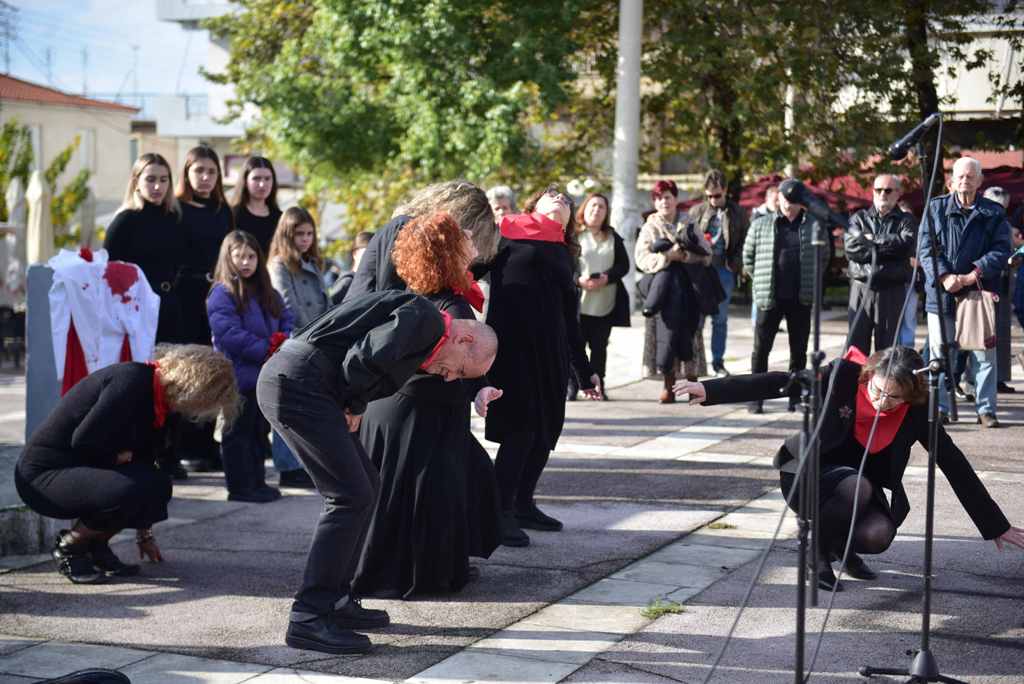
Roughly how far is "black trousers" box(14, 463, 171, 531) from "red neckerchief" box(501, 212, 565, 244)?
2212mm

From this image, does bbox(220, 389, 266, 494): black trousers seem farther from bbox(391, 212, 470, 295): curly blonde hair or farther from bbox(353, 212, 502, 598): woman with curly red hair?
bbox(391, 212, 470, 295): curly blonde hair

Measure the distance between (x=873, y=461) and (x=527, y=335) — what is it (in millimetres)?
1877

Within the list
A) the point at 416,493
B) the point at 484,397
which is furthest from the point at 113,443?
the point at 484,397

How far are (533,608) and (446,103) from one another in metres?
16.6

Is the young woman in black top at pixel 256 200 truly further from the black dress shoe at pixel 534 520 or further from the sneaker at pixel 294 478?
the black dress shoe at pixel 534 520

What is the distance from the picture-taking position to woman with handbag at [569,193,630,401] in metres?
11.7

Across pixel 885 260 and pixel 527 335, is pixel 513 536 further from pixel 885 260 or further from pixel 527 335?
pixel 885 260

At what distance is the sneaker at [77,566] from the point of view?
6281 millimetres

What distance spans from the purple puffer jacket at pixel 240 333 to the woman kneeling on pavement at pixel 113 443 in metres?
1.89

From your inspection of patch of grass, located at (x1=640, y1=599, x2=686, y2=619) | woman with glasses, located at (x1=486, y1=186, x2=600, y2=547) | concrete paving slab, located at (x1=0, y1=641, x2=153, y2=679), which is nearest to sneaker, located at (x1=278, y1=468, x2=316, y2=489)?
woman with glasses, located at (x1=486, y1=186, x2=600, y2=547)

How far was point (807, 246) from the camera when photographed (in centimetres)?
1127

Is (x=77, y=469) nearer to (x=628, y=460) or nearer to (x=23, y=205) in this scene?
(x=628, y=460)

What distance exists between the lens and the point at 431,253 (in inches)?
215

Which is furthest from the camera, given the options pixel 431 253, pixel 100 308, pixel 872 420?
pixel 100 308
